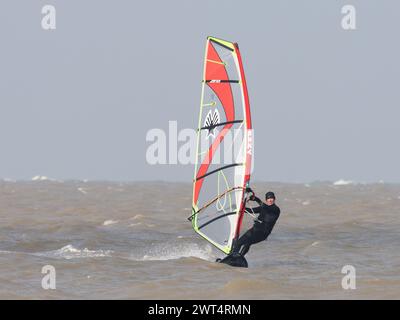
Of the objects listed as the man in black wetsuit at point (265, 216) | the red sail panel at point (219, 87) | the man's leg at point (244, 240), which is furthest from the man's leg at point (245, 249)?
the red sail panel at point (219, 87)

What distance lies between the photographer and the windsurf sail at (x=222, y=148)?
1542 centimetres

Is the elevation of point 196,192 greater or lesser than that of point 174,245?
greater

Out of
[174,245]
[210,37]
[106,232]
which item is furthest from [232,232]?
[106,232]

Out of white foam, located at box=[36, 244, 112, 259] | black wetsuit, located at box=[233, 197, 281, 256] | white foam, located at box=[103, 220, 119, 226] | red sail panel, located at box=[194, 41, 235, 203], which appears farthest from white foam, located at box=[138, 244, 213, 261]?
white foam, located at box=[103, 220, 119, 226]

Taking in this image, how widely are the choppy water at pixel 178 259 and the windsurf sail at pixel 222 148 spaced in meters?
0.74

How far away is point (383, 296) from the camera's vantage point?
44.7 feet

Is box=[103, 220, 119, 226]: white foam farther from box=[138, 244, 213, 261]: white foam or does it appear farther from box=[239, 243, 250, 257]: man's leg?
box=[239, 243, 250, 257]: man's leg

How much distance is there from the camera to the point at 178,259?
17297 millimetres

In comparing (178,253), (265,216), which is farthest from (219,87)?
(178,253)

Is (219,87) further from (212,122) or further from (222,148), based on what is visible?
(222,148)

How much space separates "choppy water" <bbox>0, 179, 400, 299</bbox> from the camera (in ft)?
45.8

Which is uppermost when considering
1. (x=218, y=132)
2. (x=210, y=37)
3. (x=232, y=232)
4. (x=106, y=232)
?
(x=210, y=37)
